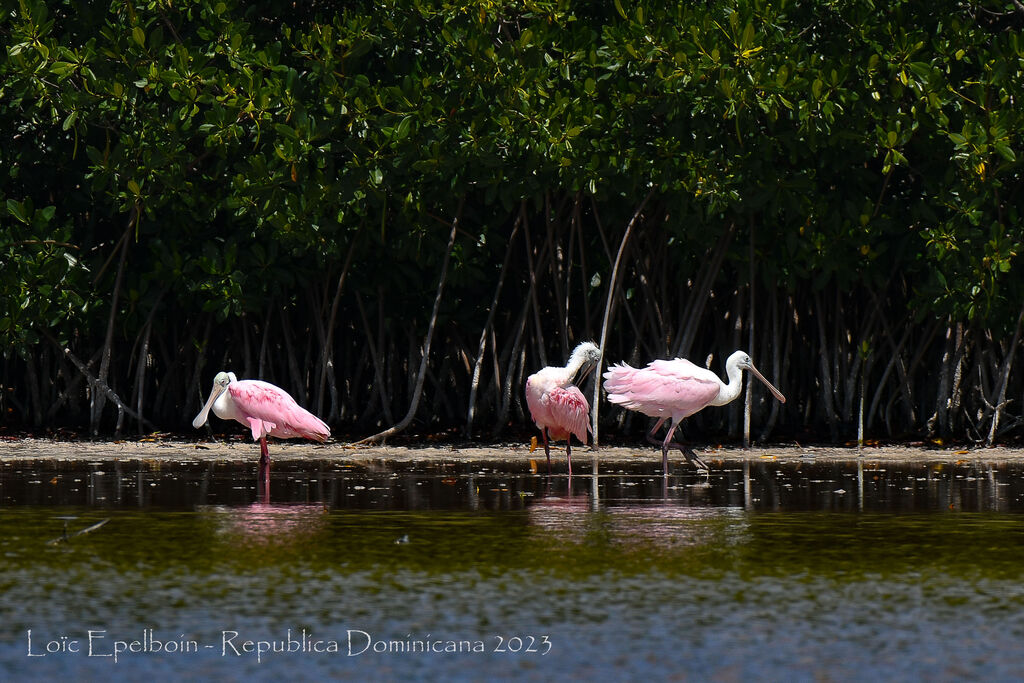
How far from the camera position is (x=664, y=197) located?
53.9ft

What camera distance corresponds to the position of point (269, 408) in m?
13.1

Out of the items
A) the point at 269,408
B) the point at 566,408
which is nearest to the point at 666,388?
the point at 566,408

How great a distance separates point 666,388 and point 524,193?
285 cm

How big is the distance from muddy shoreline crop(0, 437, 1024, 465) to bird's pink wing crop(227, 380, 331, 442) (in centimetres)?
99

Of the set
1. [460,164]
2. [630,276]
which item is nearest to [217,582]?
[460,164]

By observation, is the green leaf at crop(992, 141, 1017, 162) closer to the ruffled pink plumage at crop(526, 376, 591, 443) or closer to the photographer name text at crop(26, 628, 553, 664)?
the ruffled pink plumage at crop(526, 376, 591, 443)

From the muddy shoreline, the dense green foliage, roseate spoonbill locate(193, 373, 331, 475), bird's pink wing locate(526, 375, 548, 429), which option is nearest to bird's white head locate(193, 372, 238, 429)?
roseate spoonbill locate(193, 373, 331, 475)

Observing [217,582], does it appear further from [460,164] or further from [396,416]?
[396,416]

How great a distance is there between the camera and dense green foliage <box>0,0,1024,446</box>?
15.2m

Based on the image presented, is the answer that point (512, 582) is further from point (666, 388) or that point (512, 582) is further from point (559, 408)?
point (666, 388)

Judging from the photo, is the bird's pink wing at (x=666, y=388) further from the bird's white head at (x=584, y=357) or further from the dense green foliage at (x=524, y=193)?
the dense green foliage at (x=524, y=193)

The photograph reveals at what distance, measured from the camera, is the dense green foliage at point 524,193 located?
599 inches

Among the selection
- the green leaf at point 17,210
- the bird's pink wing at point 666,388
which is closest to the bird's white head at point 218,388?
the bird's pink wing at point 666,388

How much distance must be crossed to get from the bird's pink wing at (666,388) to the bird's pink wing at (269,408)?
2.53m
